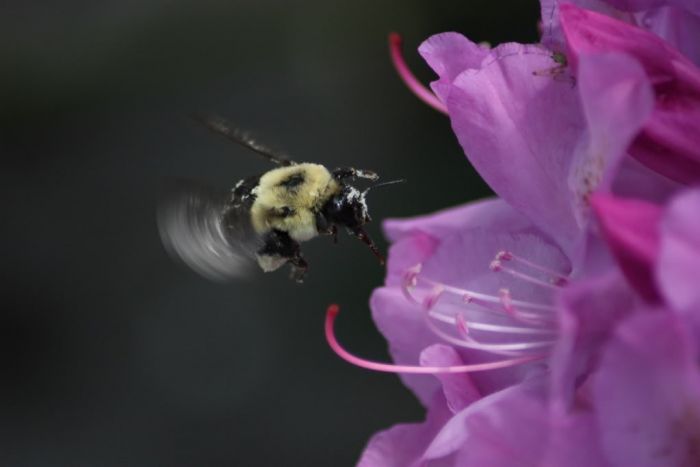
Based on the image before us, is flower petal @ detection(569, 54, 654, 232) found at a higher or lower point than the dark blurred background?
higher

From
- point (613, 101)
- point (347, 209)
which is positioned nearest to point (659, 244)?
point (613, 101)

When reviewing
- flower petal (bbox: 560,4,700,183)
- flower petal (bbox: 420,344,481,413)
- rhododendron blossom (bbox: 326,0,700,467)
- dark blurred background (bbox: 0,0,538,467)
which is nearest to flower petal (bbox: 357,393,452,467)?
rhododendron blossom (bbox: 326,0,700,467)

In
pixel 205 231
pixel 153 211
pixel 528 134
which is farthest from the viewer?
pixel 153 211

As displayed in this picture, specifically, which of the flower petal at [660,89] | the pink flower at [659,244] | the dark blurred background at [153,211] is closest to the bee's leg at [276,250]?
the flower petal at [660,89]

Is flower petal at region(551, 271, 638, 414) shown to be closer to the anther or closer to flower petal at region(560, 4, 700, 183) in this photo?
flower petal at region(560, 4, 700, 183)

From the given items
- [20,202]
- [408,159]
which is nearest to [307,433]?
[408,159]

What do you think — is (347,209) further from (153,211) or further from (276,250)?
(153,211)
